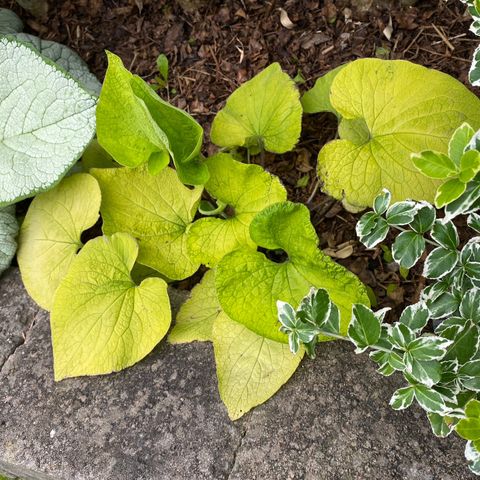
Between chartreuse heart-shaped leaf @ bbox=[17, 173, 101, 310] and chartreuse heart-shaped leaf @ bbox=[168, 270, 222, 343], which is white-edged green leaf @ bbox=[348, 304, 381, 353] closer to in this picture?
chartreuse heart-shaped leaf @ bbox=[168, 270, 222, 343]

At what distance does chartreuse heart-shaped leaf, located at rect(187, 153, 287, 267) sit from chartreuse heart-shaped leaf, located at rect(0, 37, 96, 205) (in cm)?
31

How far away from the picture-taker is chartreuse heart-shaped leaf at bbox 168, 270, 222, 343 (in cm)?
133

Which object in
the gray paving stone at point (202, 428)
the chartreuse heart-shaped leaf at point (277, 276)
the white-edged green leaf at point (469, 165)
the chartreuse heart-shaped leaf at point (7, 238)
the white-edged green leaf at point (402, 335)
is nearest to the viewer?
the white-edged green leaf at point (469, 165)

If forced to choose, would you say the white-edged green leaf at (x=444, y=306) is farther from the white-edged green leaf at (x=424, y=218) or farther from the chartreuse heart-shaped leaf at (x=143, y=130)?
the chartreuse heart-shaped leaf at (x=143, y=130)

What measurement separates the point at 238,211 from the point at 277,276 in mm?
197

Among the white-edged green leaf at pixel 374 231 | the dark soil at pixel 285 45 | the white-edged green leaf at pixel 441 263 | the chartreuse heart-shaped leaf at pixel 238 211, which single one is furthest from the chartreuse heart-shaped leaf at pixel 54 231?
the white-edged green leaf at pixel 441 263

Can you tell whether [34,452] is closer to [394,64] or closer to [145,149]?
[145,149]

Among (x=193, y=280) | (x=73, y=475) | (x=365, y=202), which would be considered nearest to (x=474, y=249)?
(x=365, y=202)

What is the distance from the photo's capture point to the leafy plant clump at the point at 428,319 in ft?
2.78

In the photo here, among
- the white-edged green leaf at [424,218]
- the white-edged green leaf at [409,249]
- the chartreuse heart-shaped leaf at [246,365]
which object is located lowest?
the chartreuse heart-shaped leaf at [246,365]

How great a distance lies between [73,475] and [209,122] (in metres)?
0.95

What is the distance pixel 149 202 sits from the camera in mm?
1438

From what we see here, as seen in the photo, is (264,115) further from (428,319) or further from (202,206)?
(428,319)

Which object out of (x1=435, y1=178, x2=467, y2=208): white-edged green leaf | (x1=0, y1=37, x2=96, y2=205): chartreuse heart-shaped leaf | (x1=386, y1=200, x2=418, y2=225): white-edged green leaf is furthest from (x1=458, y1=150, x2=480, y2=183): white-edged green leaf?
(x1=0, y1=37, x2=96, y2=205): chartreuse heart-shaped leaf
